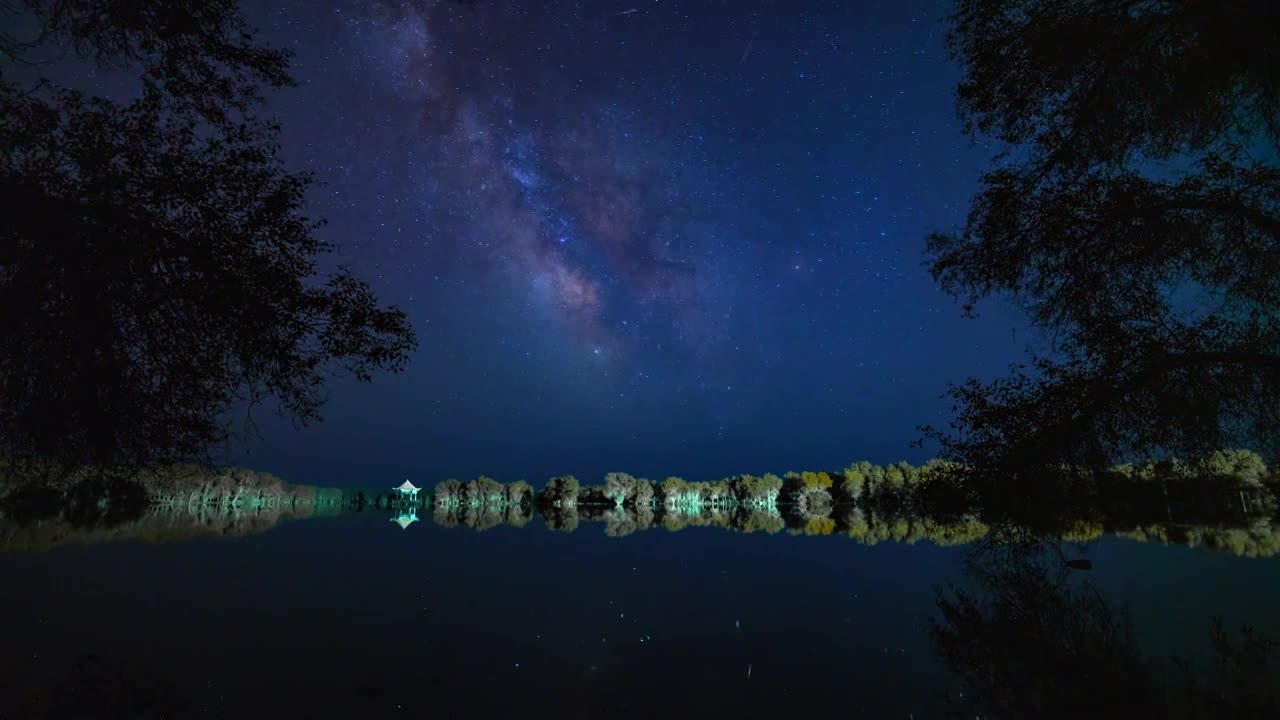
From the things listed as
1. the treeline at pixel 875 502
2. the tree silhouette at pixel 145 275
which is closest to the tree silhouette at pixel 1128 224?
the treeline at pixel 875 502

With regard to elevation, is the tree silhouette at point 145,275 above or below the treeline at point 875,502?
above

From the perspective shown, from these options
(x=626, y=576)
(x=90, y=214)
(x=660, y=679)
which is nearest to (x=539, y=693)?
(x=660, y=679)

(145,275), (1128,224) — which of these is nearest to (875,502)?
(1128,224)

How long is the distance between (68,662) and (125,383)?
3810mm

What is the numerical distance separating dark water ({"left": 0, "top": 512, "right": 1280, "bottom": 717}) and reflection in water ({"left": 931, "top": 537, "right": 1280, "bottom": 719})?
0.44 m

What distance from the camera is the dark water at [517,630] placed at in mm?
6602

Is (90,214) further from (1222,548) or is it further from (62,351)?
(1222,548)

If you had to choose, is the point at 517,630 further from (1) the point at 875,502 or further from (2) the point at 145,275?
(1) the point at 875,502

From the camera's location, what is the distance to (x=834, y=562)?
22.5m

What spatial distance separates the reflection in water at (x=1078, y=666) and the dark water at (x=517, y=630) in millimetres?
436

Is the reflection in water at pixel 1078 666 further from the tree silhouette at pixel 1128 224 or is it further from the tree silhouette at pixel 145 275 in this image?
the tree silhouette at pixel 145 275

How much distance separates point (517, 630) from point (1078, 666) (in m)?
8.93

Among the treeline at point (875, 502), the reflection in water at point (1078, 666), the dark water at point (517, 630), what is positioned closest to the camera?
the reflection in water at point (1078, 666)

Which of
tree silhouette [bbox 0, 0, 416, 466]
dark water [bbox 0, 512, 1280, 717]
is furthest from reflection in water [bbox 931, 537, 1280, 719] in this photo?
tree silhouette [bbox 0, 0, 416, 466]
